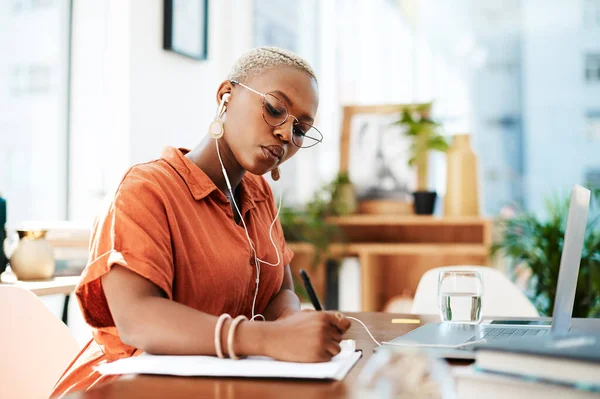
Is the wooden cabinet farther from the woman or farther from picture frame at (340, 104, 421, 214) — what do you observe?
the woman

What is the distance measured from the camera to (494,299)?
1988mm

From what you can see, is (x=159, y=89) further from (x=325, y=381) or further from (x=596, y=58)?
(x=596, y=58)

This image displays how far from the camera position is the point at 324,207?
3.40m

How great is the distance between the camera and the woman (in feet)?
3.15

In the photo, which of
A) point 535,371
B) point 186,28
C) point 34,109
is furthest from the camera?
point 186,28

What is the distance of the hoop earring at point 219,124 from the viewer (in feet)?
4.38

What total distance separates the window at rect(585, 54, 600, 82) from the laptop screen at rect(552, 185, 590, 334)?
3.08 metres

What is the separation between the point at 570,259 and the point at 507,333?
235 mm

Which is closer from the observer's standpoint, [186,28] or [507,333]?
[507,333]

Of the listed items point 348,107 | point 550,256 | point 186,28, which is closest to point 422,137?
point 348,107

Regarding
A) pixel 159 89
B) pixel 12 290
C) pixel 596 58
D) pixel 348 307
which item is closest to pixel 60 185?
pixel 159 89

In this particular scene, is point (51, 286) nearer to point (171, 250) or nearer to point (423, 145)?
point (171, 250)

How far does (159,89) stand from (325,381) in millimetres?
2132

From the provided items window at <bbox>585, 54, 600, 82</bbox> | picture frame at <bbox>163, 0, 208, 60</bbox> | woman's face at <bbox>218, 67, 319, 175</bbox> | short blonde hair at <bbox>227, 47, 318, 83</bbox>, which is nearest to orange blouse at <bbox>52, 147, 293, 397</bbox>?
woman's face at <bbox>218, 67, 319, 175</bbox>
